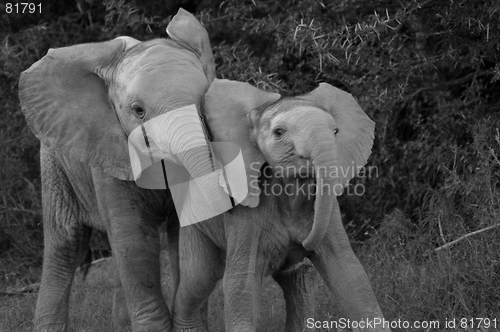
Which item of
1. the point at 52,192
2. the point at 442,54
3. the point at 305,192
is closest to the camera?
the point at 305,192

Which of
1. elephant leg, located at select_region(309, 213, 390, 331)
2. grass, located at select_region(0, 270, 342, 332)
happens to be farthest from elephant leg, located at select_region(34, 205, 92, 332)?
elephant leg, located at select_region(309, 213, 390, 331)

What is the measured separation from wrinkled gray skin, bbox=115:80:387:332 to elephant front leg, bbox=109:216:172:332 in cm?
44

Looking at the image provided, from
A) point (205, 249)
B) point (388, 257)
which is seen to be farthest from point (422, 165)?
point (205, 249)

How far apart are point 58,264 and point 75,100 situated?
96 centimetres

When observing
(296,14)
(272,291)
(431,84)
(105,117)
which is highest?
(105,117)

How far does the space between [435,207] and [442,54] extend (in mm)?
815

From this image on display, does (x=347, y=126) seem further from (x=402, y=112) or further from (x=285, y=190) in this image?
(x=402, y=112)

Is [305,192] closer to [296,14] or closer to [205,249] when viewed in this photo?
[205,249]

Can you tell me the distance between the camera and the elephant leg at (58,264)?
5270mm

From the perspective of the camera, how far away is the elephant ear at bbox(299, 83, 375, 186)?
4250 millimetres

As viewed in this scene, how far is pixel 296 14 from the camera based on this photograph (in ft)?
19.9

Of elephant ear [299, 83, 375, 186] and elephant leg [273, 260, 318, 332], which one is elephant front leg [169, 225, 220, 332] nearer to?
elephant leg [273, 260, 318, 332]

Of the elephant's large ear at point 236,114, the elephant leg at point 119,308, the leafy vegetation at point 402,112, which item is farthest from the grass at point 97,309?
the elephant's large ear at point 236,114

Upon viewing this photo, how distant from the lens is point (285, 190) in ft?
13.7
